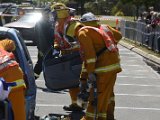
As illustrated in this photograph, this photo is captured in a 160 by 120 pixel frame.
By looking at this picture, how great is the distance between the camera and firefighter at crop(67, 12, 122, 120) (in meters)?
7.19

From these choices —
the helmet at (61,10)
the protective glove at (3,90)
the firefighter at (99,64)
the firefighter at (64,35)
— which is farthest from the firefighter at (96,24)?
the protective glove at (3,90)

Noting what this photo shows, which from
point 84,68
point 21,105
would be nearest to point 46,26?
point 84,68

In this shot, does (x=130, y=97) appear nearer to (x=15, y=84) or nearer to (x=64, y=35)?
(x=64, y=35)

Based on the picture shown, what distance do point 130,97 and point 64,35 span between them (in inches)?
98.3

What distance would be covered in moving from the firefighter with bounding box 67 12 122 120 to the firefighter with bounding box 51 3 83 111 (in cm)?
174

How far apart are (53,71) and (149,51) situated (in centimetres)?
1303

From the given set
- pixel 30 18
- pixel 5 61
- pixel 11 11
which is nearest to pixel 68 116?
pixel 5 61

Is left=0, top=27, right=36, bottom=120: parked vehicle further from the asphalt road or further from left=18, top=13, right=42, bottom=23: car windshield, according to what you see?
left=18, top=13, right=42, bottom=23: car windshield

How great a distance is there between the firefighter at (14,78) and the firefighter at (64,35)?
4.22 m

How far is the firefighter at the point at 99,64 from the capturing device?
719 cm

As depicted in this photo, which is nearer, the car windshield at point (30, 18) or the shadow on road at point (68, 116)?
the shadow on road at point (68, 116)

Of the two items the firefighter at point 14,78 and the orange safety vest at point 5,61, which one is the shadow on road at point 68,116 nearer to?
the firefighter at point 14,78

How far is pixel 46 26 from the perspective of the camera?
11.4 metres

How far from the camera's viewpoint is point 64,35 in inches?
380
